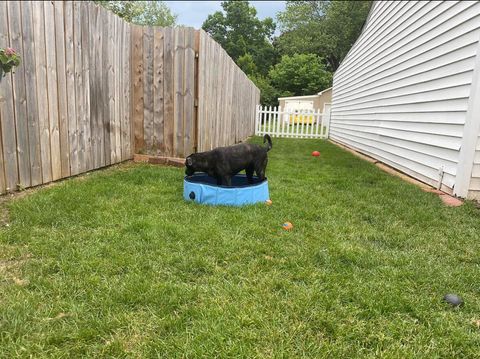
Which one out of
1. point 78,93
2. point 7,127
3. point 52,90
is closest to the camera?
point 7,127

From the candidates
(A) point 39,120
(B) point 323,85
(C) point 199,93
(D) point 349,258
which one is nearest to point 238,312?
(D) point 349,258

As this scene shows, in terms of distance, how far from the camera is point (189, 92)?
211 inches

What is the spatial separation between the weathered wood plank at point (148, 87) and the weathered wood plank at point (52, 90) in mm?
1772

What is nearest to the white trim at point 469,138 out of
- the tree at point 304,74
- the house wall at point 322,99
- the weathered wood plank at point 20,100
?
the weathered wood plank at point 20,100

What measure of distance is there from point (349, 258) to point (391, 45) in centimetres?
618

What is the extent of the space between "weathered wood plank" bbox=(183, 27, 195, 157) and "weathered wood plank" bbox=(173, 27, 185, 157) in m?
0.05

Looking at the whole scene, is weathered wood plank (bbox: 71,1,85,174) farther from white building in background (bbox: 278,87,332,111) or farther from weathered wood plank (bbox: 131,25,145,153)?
white building in background (bbox: 278,87,332,111)

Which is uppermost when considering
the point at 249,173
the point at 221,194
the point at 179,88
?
the point at 179,88

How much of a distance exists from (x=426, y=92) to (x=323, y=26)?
123 feet

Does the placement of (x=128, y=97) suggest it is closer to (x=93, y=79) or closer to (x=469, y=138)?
(x=93, y=79)

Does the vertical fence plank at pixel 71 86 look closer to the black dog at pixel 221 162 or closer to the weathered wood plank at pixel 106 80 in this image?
the weathered wood plank at pixel 106 80

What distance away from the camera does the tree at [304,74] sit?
113ft

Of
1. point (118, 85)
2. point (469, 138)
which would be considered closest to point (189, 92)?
point (118, 85)

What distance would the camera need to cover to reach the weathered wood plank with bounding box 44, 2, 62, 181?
11.8 feet
